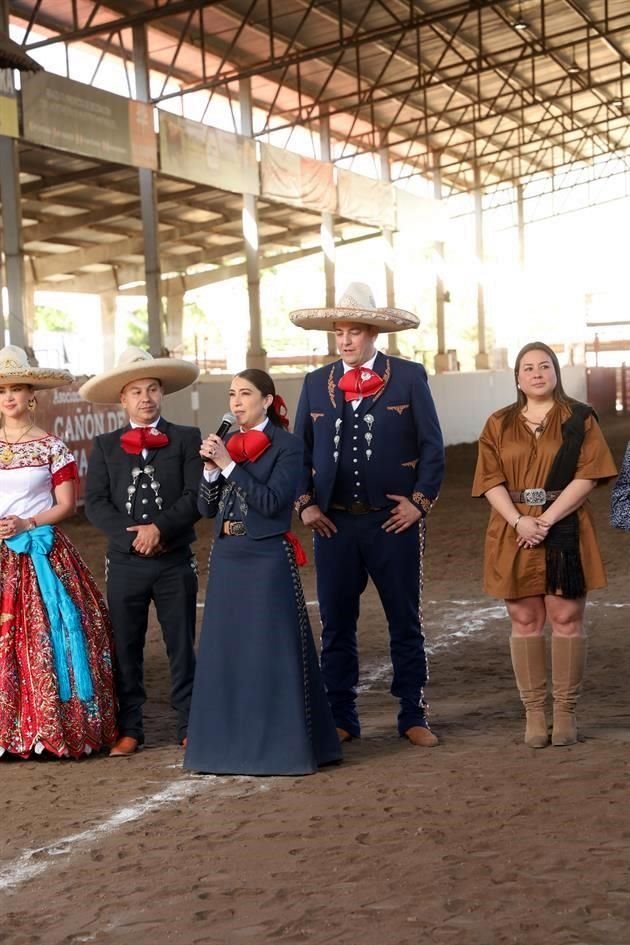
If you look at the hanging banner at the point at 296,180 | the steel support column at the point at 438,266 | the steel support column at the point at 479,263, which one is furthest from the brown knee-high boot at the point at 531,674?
the steel support column at the point at 479,263

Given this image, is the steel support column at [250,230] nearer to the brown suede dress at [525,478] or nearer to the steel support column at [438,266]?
the steel support column at [438,266]

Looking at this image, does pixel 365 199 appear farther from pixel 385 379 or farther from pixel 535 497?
pixel 535 497

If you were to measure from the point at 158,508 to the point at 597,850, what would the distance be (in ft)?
7.29

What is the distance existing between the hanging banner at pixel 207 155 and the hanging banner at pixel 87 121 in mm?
435

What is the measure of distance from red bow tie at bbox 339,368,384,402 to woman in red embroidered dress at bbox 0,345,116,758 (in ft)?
3.92

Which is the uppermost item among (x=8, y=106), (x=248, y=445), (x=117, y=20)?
(x=117, y=20)

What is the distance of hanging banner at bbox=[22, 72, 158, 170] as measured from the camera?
16.0 meters

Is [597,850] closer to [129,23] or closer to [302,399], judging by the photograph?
[302,399]

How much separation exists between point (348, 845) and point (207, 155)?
18.2 m

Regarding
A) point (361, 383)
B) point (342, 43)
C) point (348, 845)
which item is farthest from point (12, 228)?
point (348, 845)

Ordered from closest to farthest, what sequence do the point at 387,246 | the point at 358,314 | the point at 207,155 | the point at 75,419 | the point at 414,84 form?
the point at 358,314
the point at 75,419
the point at 207,155
the point at 414,84
the point at 387,246

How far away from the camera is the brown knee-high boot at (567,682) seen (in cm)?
467

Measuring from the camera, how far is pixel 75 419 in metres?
14.1

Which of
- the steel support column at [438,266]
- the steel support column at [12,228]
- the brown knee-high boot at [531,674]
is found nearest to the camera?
the brown knee-high boot at [531,674]
